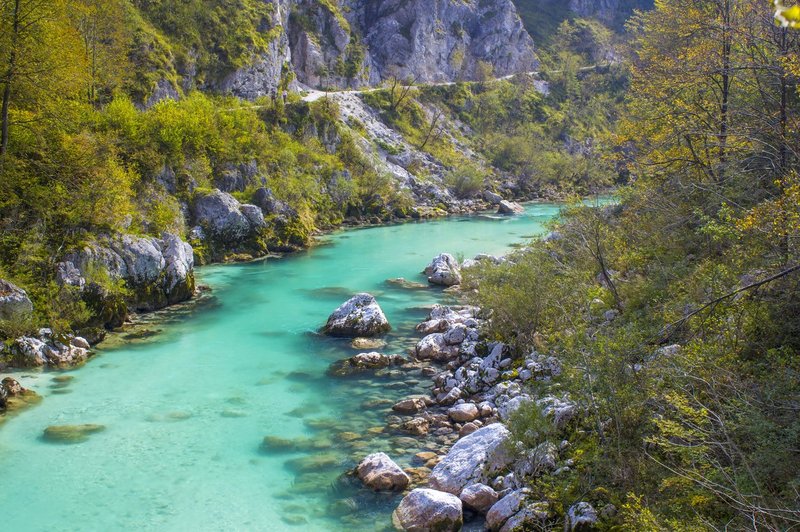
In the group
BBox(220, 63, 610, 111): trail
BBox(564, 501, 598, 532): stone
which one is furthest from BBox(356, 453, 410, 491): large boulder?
BBox(220, 63, 610, 111): trail

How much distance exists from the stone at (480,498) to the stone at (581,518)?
1705 mm

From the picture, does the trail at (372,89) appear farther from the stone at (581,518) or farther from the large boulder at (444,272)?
the stone at (581,518)

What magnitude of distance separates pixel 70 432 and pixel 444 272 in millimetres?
17369

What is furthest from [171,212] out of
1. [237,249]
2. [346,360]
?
[346,360]

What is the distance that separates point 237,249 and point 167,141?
23.2ft

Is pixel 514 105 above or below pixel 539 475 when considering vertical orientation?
above

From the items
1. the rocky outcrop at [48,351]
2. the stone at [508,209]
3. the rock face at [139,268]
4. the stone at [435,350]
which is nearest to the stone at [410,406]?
the stone at [435,350]

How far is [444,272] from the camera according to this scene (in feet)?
88.3

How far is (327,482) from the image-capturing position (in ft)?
36.0

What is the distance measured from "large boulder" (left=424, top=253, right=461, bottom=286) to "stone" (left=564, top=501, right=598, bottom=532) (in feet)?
61.3

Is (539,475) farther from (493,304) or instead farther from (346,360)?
(346,360)

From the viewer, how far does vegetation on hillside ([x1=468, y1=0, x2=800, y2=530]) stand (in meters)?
6.91

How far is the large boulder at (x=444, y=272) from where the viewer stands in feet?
88.0

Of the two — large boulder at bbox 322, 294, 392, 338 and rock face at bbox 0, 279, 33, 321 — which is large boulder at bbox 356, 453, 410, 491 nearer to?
large boulder at bbox 322, 294, 392, 338
